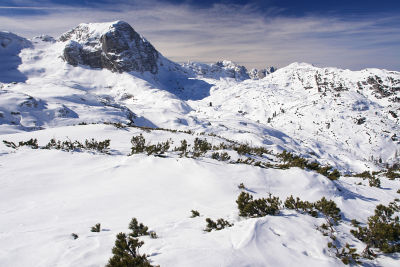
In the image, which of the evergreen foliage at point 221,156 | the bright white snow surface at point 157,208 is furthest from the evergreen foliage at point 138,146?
the evergreen foliage at point 221,156

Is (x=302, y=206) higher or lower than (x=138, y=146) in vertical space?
lower

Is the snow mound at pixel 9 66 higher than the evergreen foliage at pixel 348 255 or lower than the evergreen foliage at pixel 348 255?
higher

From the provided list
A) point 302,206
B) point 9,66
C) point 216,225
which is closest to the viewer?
point 216,225

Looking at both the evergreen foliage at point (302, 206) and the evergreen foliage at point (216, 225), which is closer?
the evergreen foliage at point (216, 225)

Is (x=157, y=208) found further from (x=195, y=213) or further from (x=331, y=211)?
(x=331, y=211)

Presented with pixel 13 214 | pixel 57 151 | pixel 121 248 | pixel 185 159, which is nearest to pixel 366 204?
pixel 185 159

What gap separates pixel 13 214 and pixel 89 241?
354cm

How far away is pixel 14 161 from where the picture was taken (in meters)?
11.6

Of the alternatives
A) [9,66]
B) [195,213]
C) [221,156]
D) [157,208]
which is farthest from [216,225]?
[9,66]

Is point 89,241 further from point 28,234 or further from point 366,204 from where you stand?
point 366,204

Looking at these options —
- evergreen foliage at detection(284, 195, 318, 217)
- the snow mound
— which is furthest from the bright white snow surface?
the snow mound

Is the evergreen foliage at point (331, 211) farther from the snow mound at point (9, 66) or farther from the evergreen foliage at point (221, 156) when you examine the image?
the snow mound at point (9, 66)

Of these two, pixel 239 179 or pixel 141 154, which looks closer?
pixel 239 179

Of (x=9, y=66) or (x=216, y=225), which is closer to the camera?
(x=216, y=225)
